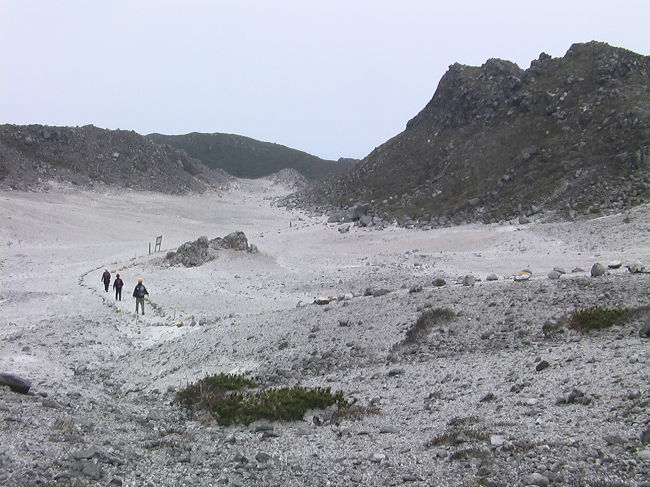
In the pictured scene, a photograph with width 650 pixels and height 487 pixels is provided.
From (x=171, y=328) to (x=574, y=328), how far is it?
13482mm

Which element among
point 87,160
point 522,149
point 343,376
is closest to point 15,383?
point 343,376

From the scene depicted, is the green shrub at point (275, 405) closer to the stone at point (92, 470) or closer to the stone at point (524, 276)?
the stone at point (92, 470)

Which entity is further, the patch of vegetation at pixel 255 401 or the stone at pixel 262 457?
the patch of vegetation at pixel 255 401

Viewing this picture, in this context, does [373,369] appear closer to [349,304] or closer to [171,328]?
[349,304]

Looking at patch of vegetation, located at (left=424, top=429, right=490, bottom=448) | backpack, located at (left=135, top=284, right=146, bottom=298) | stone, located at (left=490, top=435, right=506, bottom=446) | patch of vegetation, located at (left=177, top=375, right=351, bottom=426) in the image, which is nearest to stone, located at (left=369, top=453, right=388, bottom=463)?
patch of vegetation, located at (left=424, top=429, right=490, bottom=448)

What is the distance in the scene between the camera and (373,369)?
14461mm

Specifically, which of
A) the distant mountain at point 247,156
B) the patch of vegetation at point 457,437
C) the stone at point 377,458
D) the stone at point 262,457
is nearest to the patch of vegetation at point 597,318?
the patch of vegetation at point 457,437

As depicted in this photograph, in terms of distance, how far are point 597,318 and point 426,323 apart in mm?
3897

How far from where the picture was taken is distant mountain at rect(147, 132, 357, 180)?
16775cm

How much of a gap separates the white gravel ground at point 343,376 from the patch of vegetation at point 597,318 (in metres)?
0.26

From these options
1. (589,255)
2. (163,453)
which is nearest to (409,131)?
(589,255)

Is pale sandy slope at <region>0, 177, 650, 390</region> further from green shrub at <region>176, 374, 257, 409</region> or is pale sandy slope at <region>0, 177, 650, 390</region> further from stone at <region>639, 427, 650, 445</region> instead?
stone at <region>639, 427, 650, 445</region>

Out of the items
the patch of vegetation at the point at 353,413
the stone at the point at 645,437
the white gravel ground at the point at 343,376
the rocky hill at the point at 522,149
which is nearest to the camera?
the stone at the point at 645,437

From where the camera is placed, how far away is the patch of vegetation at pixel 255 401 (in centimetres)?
1150
